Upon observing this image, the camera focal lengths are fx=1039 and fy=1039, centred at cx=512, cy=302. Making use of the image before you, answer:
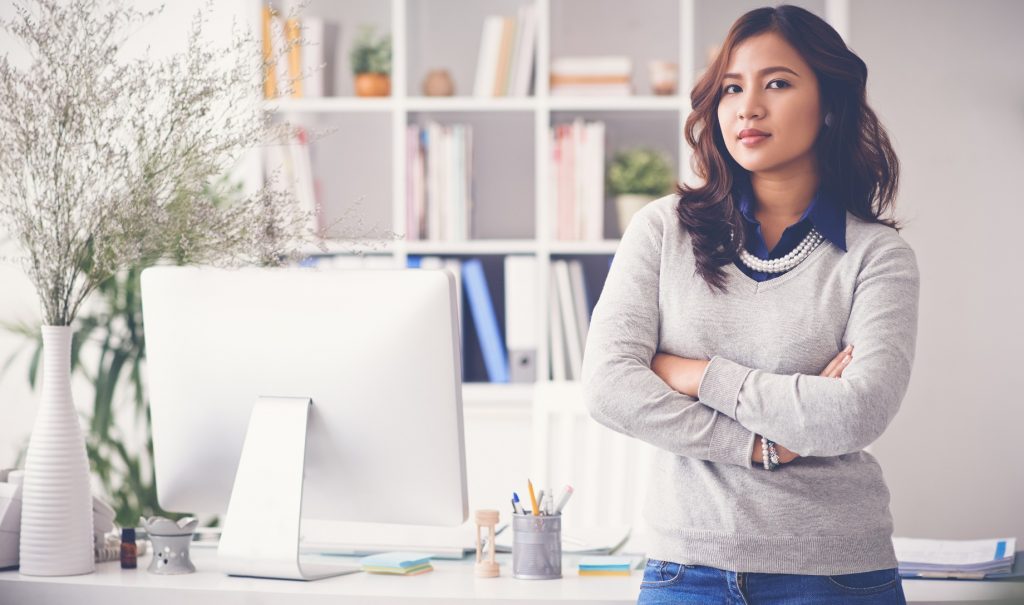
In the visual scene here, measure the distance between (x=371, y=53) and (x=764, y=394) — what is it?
222cm

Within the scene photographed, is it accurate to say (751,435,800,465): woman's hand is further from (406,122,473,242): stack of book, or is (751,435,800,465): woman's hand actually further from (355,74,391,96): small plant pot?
(355,74,391,96): small plant pot

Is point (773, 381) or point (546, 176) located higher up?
point (546, 176)

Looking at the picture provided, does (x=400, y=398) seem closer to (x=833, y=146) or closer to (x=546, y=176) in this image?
(x=833, y=146)

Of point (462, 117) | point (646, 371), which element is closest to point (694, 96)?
point (646, 371)

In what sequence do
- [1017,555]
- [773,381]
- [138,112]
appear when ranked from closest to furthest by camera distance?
1. [773,381]
2. [138,112]
3. [1017,555]

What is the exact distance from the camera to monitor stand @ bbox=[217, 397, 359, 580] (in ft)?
5.01

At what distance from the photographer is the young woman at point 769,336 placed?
1.37 meters

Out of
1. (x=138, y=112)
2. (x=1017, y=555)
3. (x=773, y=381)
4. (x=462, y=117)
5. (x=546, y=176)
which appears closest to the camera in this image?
(x=773, y=381)

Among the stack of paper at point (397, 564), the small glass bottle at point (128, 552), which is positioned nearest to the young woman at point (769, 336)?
the stack of paper at point (397, 564)

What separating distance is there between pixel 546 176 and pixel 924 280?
4.15 ft

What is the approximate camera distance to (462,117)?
3.45m

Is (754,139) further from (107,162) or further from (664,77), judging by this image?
(664,77)

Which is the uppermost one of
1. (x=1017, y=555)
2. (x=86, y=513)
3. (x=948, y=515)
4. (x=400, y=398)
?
(x=400, y=398)

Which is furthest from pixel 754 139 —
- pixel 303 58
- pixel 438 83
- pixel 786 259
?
pixel 303 58
